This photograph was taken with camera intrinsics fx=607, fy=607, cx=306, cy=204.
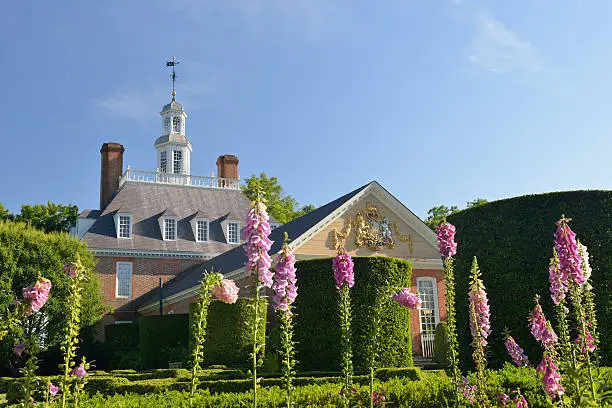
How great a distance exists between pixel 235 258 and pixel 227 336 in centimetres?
1001

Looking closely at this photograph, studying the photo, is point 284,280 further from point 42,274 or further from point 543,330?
point 42,274

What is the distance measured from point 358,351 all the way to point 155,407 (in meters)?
7.22

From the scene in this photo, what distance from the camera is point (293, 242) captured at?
2447 centimetres

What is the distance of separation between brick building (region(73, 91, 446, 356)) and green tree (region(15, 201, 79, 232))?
218 inches

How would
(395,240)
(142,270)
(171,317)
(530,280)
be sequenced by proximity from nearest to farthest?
(530,280), (171,317), (395,240), (142,270)

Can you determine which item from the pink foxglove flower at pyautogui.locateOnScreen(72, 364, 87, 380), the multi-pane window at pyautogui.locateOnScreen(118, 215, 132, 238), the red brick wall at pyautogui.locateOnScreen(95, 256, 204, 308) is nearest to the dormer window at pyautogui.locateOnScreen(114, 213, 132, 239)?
the multi-pane window at pyautogui.locateOnScreen(118, 215, 132, 238)

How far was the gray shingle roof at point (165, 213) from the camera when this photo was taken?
120ft

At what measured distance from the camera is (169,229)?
3825 centimetres

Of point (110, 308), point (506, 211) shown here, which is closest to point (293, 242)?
point (506, 211)

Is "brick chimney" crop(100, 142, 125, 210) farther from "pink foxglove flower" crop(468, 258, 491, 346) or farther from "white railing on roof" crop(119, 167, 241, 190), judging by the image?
"pink foxglove flower" crop(468, 258, 491, 346)

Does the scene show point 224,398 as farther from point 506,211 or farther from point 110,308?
point 110,308

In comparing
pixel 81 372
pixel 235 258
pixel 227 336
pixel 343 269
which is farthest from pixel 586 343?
pixel 235 258

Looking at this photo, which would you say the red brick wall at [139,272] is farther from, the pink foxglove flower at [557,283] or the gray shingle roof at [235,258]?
the pink foxglove flower at [557,283]

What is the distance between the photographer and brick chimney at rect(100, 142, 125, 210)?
4109 cm
